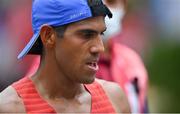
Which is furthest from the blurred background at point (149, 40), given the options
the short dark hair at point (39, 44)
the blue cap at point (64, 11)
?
the blue cap at point (64, 11)

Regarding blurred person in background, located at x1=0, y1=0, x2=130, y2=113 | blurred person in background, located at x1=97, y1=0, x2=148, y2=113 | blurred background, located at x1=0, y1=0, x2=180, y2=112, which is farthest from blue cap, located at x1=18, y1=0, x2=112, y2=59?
blurred background, located at x1=0, y1=0, x2=180, y2=112

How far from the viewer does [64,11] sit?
3275 mm

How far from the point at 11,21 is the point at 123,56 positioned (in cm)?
95

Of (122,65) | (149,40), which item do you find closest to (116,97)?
(122,65)

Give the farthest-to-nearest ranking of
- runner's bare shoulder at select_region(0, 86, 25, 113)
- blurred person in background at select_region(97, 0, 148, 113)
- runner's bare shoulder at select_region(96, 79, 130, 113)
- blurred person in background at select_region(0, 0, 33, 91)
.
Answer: blurred person in background at select_region(0, 0, 33, 91), blurred person in background at select_region(97, 0, 148, 113), runner's bare shoulder at select_region(96, 79, 130, 113), runner's bare shoulder at select_region(0, 86, 25, 113)

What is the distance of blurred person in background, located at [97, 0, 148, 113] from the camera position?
5512mm

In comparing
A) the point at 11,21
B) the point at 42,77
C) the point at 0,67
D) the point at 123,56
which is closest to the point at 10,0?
the point at 11,21

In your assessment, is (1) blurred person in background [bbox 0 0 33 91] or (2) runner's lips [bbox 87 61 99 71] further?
(1) blurred person in background [bbox 0 0 33 91]

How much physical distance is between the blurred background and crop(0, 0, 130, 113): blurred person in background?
2396 mm

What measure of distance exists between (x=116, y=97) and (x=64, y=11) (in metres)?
0.57

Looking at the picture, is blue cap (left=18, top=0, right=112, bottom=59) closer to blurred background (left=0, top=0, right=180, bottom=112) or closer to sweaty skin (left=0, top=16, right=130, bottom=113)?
sweaty skin (left=0, top=16, right=130, bottom=113)

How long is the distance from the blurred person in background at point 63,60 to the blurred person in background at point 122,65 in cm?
194

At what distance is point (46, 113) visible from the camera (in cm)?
328

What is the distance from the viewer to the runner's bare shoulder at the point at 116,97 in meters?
3.55
